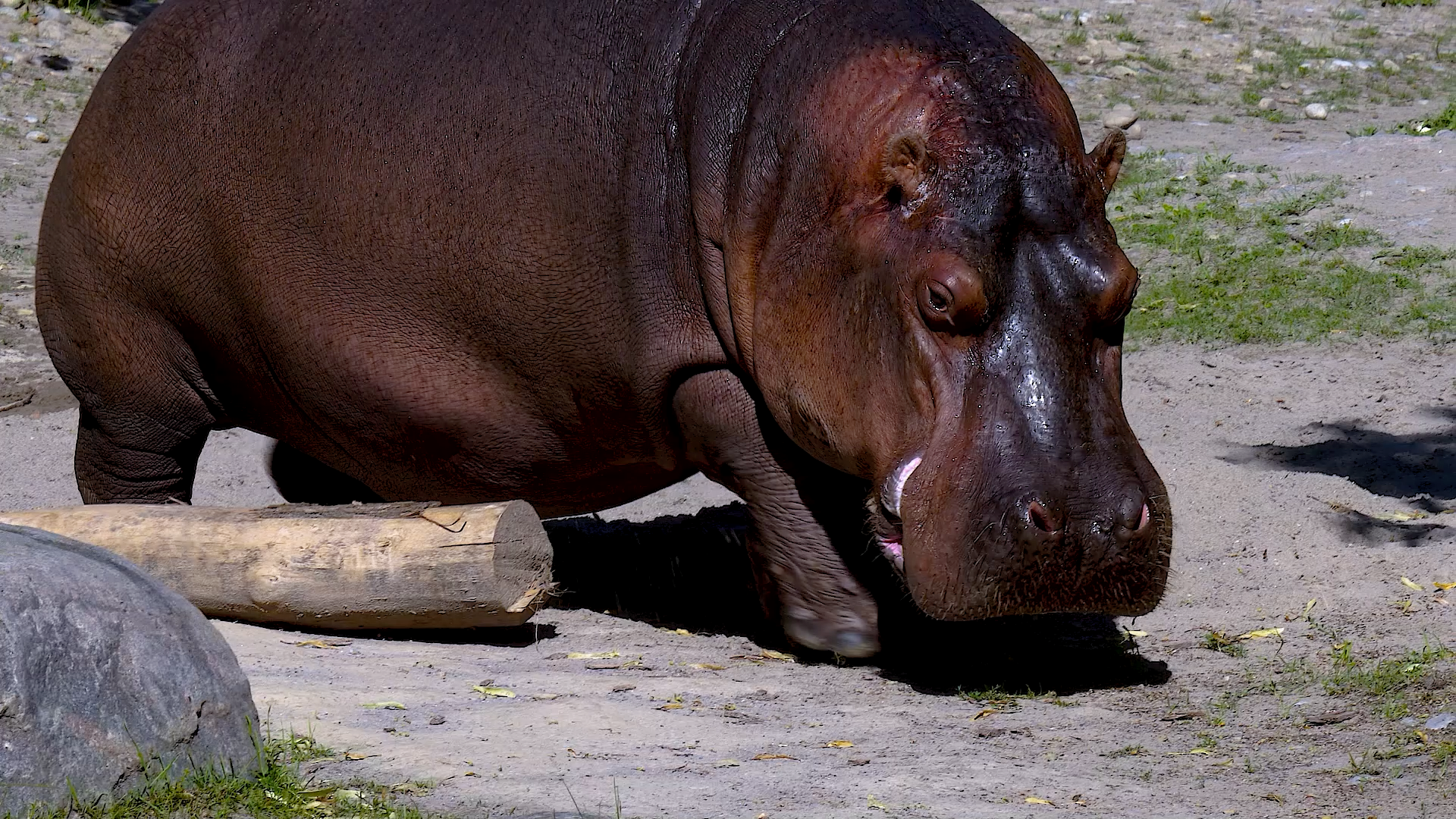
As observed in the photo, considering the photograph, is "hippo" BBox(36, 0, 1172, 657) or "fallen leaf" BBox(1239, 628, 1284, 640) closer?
"hippo" BBox(36, 0, 1172, 657)

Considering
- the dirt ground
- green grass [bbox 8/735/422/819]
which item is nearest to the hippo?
the dirt ground

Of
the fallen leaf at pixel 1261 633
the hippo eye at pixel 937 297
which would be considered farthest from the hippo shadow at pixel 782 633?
the hippo eye at pixel 937 297

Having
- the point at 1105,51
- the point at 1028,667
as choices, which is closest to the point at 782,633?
the point at 1028,667

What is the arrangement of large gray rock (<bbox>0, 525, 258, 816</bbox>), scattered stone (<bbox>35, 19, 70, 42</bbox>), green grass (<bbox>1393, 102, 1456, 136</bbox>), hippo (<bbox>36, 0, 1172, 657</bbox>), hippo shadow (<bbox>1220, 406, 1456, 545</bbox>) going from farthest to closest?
scattered stone (<bbox>35, 19, 70, 42</bbox>) < green grass (<bbox>1393, 102, 1456, 136</bbox>) < hippo shadow (<bbox>1220, 406, 1456, 545</bbox>) < hippo (<bbox>36, 0, 1172, 657</bbox>) < large gray rock (<bbox>0, 525, 258, 816</bbox>)

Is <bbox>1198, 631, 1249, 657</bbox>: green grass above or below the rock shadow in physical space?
below

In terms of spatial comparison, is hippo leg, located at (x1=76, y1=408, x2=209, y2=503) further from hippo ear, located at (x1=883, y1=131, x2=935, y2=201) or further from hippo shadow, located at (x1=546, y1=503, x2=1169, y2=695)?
hippo ear, located at (x1=883, y1=131, x2=935, y2=201)

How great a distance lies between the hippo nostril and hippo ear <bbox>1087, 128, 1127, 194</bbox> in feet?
2.69

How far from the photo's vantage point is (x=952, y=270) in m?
3.53

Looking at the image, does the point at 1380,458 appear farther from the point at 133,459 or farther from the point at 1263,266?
the point at 133,459

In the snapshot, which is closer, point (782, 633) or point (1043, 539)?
point (1043, 539)

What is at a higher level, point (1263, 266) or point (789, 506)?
point (1263, 266)

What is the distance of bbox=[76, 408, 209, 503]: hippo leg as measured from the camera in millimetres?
5277

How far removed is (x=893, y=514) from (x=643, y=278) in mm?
946

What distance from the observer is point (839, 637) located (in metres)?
4.26
